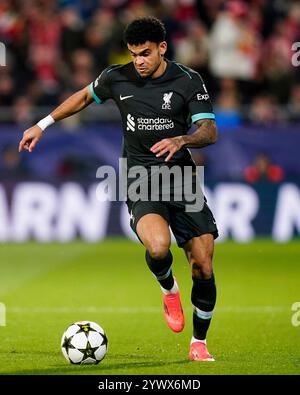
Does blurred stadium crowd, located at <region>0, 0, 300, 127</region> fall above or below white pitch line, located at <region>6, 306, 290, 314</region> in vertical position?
above

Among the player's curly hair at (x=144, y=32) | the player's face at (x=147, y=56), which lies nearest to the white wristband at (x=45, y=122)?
the player's face at (x=147, y=56)

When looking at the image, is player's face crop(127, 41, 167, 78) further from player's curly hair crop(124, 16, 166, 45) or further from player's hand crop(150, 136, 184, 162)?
player's hand crop(150, 136, 184, 162)

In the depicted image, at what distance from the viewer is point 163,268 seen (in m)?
8.46

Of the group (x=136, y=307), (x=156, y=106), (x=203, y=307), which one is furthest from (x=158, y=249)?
(x=136, y=307)

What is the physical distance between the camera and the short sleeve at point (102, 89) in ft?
28.5

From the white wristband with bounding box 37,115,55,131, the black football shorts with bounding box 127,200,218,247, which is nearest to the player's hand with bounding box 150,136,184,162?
the black football shorts with bounding box 127,200,218,247

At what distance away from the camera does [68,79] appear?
60.8ft

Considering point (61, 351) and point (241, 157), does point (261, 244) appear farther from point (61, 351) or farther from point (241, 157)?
point (61, 351)

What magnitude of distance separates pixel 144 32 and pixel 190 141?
96cm

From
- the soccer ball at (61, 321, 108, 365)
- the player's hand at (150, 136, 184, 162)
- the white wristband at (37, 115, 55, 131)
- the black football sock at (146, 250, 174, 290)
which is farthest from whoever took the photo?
the white wristband at (37, 115, 55, 131)

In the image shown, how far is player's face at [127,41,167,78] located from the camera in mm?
8195

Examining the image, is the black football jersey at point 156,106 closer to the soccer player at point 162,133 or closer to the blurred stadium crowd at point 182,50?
the soccer player at point 162,133

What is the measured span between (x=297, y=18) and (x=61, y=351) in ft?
37.6
